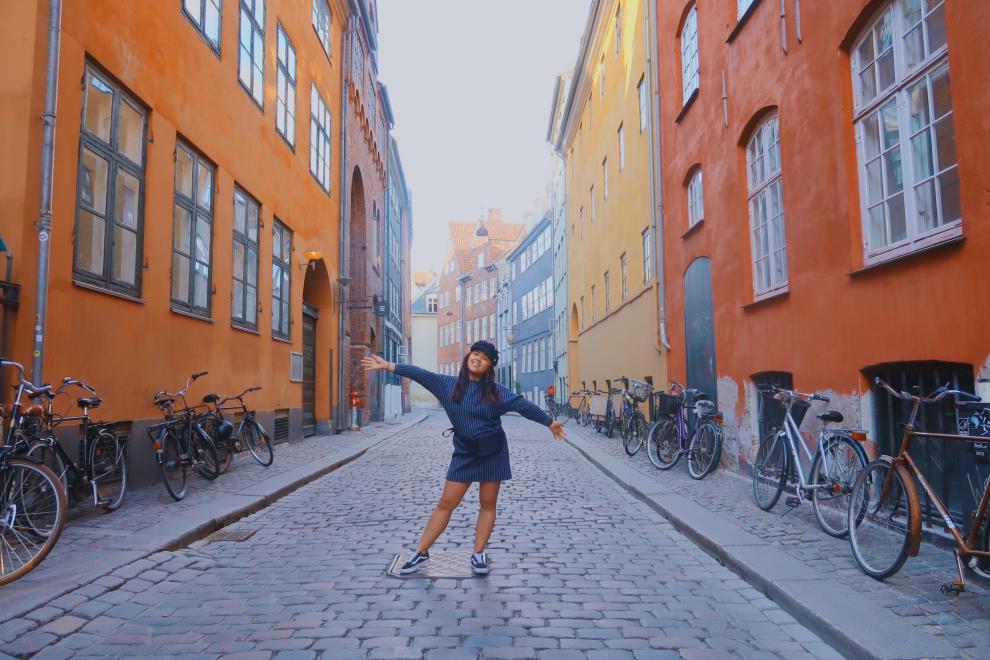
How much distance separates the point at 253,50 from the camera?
42.4ft

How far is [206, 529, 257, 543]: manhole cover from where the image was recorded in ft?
21.1

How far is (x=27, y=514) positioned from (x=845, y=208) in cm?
665

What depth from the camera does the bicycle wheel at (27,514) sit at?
453cm

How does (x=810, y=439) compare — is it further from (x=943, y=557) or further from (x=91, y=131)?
A: (x=91, y=131)

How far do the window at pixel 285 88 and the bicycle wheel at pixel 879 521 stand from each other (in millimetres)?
12162

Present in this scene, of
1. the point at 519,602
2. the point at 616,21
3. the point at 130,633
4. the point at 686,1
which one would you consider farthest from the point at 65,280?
the point at 616,21

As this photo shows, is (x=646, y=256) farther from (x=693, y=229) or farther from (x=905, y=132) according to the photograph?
(x=905, y=132)

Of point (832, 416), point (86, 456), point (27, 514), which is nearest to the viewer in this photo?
point (27, 514)

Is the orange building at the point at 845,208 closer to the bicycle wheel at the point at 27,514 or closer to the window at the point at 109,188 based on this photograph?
the bicycle wheel at the point at 27,514

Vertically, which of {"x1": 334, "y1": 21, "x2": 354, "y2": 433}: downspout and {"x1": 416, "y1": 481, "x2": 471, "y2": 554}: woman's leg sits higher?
{"x1": 334, "y1": 21, "x2": 354, "y2": 433}: downspout

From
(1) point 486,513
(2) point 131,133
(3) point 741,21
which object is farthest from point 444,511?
(3) point 741,21

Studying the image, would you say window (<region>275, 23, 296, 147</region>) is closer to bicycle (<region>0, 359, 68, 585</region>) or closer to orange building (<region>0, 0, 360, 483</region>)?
orange building (<region>0, 0, 360, 483</region>)

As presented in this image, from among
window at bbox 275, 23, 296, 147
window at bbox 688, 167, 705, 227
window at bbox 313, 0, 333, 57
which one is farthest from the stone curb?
window at bbox 313, 0, 333, 57

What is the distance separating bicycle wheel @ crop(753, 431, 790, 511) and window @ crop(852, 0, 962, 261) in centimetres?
188
